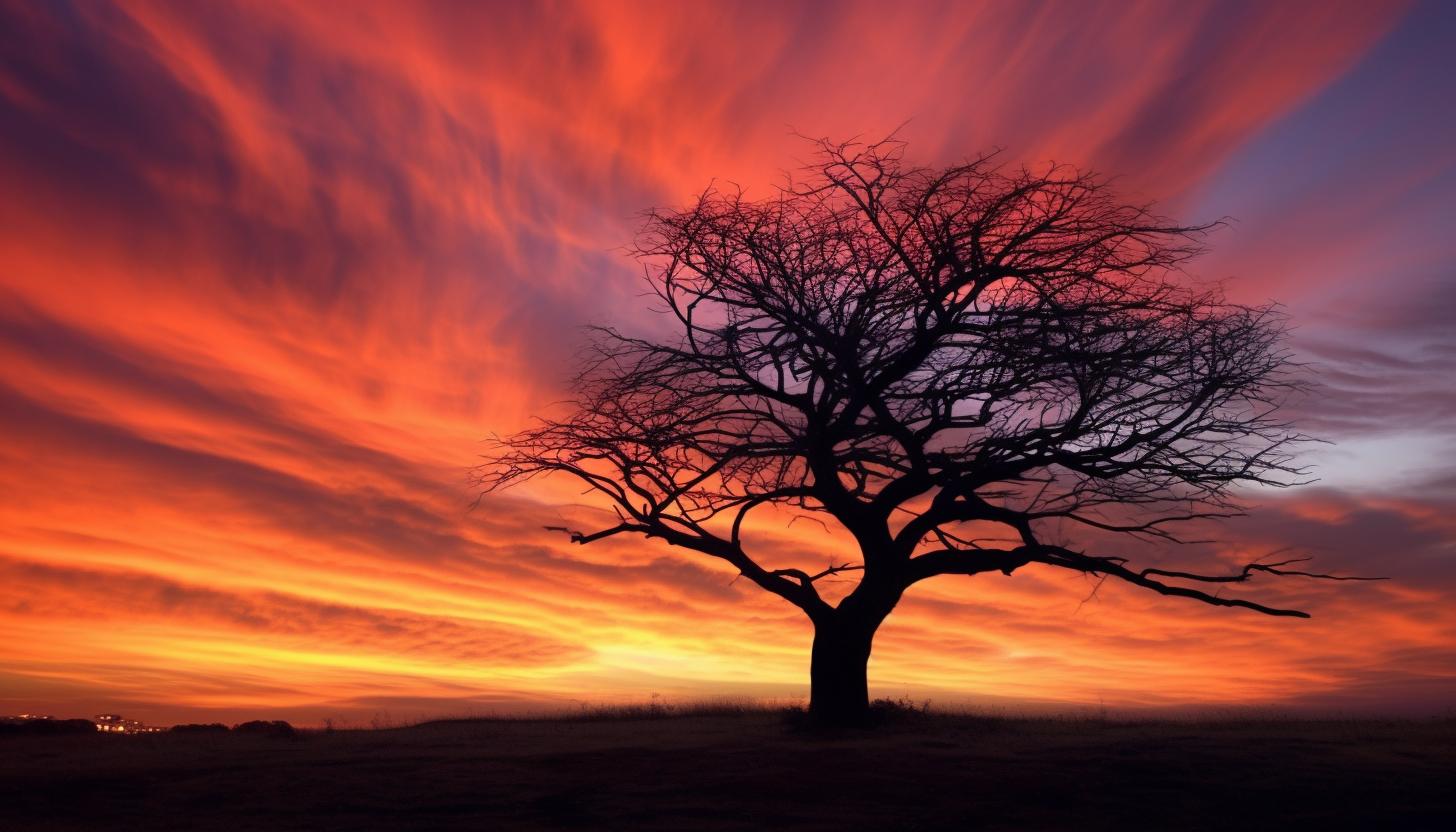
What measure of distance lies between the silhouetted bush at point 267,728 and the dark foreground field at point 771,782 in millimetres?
3310

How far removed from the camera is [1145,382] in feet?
63.1

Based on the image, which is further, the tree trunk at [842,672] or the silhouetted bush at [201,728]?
the silhouetted bush at [201,728]

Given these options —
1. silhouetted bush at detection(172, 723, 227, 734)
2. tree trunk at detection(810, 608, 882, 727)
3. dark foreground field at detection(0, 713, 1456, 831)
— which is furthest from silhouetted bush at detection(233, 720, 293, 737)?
tree trunk at detection(810, 608, 882, 727)

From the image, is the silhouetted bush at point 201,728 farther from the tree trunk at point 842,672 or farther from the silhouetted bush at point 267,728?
the tree trunk at point 842,672

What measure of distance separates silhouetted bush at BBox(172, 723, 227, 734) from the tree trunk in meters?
13.0

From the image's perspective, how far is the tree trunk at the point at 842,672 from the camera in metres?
20.1

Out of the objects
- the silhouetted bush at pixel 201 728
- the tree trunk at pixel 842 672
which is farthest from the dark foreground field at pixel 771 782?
the silhouetted bush at pixel 201 728

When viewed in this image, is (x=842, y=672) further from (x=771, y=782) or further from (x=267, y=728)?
(x=267, y=728)

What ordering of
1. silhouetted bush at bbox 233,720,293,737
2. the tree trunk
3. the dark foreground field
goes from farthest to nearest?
silhouetted bush at bbox 233,720,293,737 < the tree trunk < the dark foreground field

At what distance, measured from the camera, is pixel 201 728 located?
2336cm

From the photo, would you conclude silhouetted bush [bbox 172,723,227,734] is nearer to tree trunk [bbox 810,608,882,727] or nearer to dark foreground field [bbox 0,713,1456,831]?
dark foreground field [bbox 0,713,1456,831]

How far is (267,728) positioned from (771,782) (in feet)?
46.3

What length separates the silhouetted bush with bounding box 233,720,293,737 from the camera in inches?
891

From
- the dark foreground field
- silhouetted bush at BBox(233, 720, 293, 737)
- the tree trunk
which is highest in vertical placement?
the tree trunk
